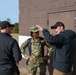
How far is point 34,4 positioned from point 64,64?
369 centimetres

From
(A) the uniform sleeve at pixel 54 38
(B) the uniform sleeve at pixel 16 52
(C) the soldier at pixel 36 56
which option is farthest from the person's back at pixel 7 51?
(C) the soldier at pixel 36 56

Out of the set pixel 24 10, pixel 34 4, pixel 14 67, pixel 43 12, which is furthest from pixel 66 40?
pixel 24 10

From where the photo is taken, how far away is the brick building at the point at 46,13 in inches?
278

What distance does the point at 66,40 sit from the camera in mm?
5645

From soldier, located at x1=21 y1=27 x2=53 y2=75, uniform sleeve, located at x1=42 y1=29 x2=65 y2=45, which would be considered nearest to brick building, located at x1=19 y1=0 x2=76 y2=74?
soldier, located at x1=21 y1=27 x2=53 y2=75

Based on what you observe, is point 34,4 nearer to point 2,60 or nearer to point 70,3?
point 70,3

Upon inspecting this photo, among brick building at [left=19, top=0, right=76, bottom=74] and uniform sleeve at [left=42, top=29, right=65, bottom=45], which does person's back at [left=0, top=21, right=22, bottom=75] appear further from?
brick building at [left=19, top=0, right=76, bottom=74]

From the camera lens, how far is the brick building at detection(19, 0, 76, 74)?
707cm

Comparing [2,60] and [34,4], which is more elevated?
[34,4]

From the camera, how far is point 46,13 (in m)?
8.22

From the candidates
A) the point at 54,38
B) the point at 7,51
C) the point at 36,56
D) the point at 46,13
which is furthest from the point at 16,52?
the point at 46,13

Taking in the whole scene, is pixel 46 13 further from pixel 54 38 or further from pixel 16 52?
pixel 16 52

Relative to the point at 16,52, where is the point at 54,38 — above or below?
above

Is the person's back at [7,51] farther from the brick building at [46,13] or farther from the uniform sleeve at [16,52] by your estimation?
the brick building at [46,13]
